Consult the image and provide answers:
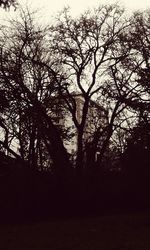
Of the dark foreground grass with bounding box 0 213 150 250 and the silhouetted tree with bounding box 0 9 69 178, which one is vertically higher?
the silhouetted tree with bounding box 0 9 69 178

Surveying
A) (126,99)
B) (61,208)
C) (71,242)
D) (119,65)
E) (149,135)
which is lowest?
(71,242)

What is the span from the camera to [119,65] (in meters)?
27.2

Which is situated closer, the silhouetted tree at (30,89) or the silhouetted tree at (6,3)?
the silhouetted tree at (6,3)

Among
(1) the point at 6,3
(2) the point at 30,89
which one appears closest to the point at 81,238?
(1) the point at 6,3

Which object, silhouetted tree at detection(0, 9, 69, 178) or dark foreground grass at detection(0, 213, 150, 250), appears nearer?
dark foreground grass at detection(0, 213, 150, 250)

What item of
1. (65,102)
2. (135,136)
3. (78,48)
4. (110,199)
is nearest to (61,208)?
(110,199)

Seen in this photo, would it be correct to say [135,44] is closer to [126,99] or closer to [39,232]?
[126,99]

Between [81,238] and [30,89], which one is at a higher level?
[30,89]

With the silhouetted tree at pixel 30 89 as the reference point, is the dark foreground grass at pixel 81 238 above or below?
below

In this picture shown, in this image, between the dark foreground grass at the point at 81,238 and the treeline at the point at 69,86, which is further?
the treeline at the point at 69,86

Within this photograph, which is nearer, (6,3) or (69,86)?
(6,3)

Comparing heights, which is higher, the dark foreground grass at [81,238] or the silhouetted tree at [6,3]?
the silhouetted tree at [6,3]

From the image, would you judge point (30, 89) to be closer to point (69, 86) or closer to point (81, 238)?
point (69, 86)

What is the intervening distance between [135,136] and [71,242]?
1349 centimetres
